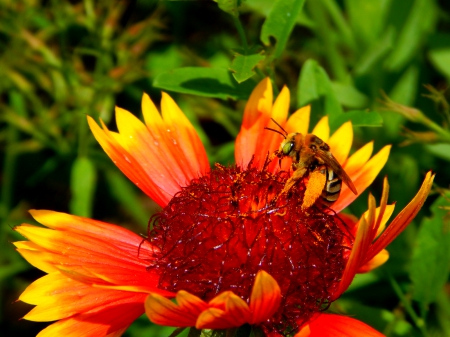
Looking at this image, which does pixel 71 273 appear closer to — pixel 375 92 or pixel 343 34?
pixel 375 92

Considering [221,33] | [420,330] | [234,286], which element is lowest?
[420,330]

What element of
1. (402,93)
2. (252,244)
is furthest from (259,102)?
(402,93)

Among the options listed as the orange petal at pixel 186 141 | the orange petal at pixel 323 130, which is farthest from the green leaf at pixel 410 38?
the orange petal at pixel 186 141

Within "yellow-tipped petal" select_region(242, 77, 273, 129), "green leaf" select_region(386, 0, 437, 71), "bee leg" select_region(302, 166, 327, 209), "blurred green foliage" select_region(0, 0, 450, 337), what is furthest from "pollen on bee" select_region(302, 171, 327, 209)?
"green leaf" select_region(386, 0, 437, 71)

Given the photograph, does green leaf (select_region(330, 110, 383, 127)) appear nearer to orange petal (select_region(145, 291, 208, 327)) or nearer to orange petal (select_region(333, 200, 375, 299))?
orange petal (select_region(333, 200, 375, 299))

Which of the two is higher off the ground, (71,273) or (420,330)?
(71,273)

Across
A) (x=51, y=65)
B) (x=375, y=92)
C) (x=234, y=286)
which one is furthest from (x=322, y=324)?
(x=51, y=65)

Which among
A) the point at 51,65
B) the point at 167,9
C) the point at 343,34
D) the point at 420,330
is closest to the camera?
the point at 420,330
